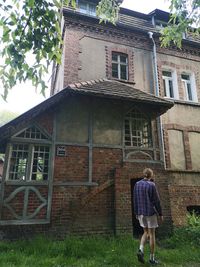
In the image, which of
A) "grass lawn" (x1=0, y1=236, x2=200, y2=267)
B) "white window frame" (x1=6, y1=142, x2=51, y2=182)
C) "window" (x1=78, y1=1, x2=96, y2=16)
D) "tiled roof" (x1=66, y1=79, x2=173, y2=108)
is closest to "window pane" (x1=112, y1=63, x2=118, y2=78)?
"tiled roof" (x1=66, y1=79, x2=173, y2=108)

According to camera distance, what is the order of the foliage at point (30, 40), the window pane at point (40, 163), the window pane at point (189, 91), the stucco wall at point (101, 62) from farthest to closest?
the window pane at point (189, 91)
the stucco wall at point (101, 62)
the window pane at point (40, 163)
the foliage at point (30, 40)

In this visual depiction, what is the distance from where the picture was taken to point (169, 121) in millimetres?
10398

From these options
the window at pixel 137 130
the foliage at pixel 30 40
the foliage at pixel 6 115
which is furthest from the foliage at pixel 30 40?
the foliage at pixel 6 115

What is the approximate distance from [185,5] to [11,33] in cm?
564

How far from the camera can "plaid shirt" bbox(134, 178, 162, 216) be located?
5.25m

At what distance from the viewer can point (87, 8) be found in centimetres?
1170

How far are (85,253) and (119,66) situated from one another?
26.4 ft

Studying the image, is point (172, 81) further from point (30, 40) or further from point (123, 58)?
point (30, 40)

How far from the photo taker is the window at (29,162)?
7.46 metres

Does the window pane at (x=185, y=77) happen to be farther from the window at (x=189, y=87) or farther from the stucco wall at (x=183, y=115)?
the stucco wall at (x=183, y=115)

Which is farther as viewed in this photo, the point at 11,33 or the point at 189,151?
the point at 189,151

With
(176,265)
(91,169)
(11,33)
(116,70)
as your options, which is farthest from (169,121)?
(11,33)

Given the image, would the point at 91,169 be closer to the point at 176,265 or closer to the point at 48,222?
the point at 48,222

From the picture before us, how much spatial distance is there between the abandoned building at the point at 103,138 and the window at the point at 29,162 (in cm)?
3
